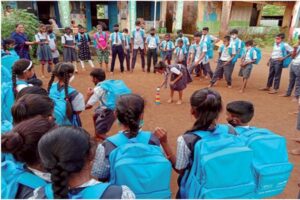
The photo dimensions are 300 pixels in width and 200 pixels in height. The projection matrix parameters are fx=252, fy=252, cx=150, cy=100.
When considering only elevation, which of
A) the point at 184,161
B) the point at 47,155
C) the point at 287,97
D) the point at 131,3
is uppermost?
the point at 131,3

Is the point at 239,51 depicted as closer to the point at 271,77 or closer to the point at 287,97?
the point at 271,77

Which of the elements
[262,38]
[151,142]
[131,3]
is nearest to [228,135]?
[151,142]

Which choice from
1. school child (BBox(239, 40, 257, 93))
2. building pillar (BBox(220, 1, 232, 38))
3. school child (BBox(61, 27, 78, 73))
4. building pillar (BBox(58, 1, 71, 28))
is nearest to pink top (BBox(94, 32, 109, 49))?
school child (BBox(61, 27, 78, 73))

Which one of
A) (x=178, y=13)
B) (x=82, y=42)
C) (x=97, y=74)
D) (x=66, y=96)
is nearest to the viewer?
(x=66, y=96)

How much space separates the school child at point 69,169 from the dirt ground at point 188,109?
6.43ft

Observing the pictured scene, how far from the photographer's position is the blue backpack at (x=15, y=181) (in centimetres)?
123

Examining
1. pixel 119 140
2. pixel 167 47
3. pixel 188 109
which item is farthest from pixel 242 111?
pixel 167 47

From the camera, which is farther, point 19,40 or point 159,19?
point 159,19

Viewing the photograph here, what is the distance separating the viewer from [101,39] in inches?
331

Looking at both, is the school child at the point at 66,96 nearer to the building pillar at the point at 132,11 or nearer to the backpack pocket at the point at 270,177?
the backpack pocket at the point at 270,177

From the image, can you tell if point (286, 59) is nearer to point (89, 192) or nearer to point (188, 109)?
point (188, 109)

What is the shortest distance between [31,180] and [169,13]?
17.3 metres

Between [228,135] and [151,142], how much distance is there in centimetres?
54

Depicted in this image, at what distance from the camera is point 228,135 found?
5.78 ft
